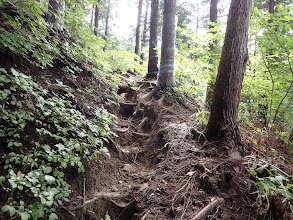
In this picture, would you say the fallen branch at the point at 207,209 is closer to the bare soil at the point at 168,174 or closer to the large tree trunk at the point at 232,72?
the bare soil at the point at 168,174

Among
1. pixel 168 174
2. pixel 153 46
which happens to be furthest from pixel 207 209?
pixel 153 46

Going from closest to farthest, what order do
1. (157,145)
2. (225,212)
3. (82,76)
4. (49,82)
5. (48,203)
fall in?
(48,203) → (225,212) → (49,82) → (157,145) → (82,76)

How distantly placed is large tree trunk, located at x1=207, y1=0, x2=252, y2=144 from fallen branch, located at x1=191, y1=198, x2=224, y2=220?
121 cm

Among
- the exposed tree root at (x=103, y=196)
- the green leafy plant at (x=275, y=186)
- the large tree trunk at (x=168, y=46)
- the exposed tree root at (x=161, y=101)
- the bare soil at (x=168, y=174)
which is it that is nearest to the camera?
the green leafy plant at (x=275, y=186)

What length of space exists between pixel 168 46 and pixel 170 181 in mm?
4502

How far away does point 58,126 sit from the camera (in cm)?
267

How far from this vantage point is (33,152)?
2.28m

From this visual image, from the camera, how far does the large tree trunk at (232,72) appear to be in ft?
9.99

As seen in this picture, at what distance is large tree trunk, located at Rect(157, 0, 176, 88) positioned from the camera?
5727 mm

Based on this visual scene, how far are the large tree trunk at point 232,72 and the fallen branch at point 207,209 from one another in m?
1.21

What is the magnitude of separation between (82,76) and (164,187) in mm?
3576

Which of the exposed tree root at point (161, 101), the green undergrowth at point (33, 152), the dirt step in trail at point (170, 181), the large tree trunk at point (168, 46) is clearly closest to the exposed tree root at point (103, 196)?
the dirt step in trail at point (170, 181)

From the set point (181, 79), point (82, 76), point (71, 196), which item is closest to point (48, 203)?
point (71, 196)

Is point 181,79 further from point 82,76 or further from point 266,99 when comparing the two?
point 82,76
